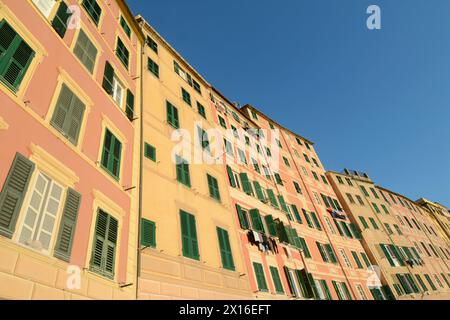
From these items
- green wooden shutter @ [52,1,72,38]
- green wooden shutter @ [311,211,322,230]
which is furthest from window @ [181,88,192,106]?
green wooden shutter @ [311,211,322,230]

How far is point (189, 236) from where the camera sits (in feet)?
35.0

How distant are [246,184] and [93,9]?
1200 centimetres

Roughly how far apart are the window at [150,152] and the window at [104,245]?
3853 mm

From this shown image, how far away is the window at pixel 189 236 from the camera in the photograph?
403 inches

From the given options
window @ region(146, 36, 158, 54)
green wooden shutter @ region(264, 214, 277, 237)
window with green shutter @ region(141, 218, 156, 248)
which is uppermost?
window @ region(146, 36, 158, 54)

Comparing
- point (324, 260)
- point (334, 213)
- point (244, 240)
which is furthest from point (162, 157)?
point (334, 213)

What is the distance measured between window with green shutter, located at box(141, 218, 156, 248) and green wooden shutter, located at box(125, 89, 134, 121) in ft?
14.0

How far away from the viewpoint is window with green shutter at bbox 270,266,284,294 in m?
14.2

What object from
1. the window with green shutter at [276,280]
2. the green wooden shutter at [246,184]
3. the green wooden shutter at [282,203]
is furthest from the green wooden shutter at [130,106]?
the green wooden shutter at [282,203]

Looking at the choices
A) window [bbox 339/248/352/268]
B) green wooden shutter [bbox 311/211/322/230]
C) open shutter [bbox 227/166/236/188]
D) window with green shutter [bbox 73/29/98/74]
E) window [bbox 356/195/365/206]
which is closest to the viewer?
window with green shutter [bbox 73/29/98/74]

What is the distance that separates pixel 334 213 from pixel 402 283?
28.7 ft

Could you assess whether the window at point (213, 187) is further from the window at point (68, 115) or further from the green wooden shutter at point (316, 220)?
the green wooden shutter at point (316, 220)

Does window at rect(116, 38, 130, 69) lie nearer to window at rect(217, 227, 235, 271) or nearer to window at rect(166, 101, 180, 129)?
window at rect(166, 101, 180, 129)

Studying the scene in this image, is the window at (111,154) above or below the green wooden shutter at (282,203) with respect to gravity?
below
